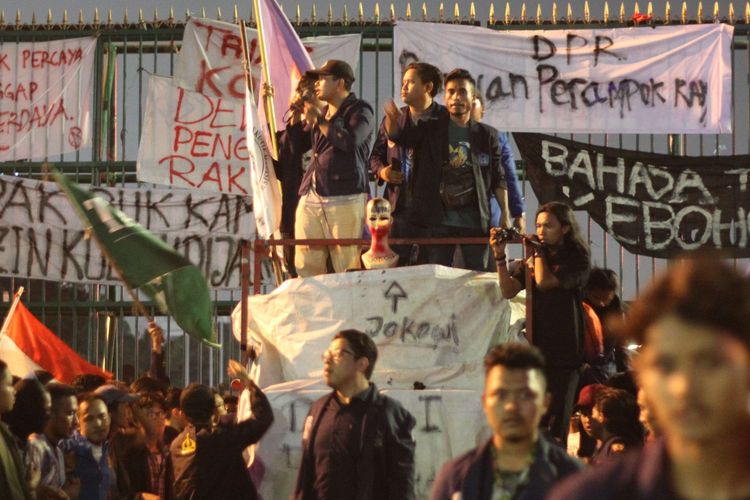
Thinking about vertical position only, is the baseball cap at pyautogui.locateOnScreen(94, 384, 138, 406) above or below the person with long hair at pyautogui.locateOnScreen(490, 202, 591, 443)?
below

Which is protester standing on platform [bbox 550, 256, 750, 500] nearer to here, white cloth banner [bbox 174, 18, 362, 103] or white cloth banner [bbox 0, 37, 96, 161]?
white cloth banner [bbox 174, 18, 362, 103]

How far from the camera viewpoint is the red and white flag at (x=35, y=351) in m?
12.2

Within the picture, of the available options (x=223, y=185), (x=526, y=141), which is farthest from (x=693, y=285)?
(x=223, y=185)

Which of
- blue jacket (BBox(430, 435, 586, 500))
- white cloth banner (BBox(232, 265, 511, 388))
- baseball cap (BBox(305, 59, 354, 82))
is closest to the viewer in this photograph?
blue jacket (BBox(430, 435, 586, 500))

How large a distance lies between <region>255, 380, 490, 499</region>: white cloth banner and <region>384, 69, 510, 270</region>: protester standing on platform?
42.2 inches

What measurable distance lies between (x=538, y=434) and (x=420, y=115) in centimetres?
494

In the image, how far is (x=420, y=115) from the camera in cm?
878

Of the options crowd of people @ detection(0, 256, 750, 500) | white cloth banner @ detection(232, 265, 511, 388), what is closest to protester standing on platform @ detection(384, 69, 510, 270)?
white cloth banner @ detection(232, 265, 511, 388)

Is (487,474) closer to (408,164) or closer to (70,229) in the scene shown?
(408,164)

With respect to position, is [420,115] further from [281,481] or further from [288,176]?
[281,481]

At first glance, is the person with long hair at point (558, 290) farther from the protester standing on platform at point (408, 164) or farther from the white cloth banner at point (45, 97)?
the white cloth banner at point (45, 97)

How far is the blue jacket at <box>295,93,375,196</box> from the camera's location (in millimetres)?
8781

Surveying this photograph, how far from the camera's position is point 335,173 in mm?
8875

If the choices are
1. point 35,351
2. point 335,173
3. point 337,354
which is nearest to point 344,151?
point 335,173
